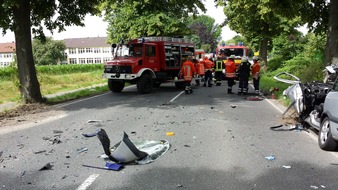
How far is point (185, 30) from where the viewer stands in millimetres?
30234

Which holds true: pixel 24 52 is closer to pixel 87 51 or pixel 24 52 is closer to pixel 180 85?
pixel 180 85

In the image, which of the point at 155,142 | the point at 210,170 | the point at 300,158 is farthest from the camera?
the point at 155,142

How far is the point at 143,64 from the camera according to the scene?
15.9 metres

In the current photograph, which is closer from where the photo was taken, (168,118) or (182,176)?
(182,176)

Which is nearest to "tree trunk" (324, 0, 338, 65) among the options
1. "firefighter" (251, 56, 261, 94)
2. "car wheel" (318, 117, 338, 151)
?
"firefighter" (251, 56, 261, 94)

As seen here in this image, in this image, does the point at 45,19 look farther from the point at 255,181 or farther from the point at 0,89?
the point at 255,181

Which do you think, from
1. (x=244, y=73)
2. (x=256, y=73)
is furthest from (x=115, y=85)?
(x=256, y=73)

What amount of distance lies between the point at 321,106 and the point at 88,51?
98.5m

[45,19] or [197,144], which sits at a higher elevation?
[45,19]

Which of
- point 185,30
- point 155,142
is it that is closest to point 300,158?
point 155,142

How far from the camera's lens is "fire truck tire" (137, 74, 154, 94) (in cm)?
1565

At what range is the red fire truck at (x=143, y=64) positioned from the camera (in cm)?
1547

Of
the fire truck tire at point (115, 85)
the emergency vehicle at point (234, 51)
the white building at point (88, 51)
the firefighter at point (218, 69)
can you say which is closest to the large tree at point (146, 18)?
the emergency vehicle at point (234, 51)

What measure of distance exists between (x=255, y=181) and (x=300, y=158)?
4.77 feet
